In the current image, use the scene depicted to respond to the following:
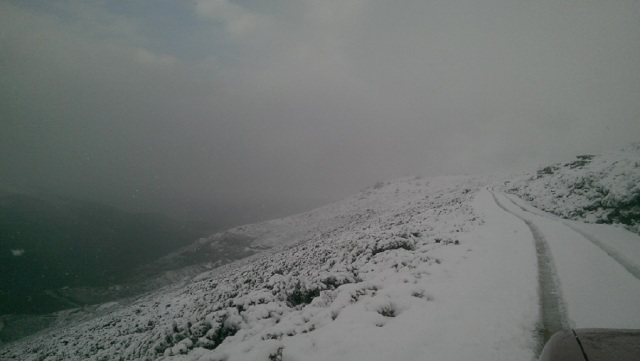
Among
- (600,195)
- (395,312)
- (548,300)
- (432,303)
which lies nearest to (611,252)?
(548,300)

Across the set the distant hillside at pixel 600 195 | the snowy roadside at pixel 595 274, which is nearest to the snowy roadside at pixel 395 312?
the snowy roadside at pixel 595 274

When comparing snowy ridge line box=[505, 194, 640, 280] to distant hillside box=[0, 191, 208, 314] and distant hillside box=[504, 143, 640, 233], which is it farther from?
distant hillside box=[0, 191, 208, 314]

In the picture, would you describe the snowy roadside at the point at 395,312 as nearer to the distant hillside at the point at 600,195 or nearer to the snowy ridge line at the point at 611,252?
the snowy ridge line at the point at 611,252

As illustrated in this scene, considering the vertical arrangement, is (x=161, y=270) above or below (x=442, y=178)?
below

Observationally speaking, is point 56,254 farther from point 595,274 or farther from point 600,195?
point 600,195

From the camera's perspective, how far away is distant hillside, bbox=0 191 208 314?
9950 cm

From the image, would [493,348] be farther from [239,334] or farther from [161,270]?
[161,270]

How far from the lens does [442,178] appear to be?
69.6 meters

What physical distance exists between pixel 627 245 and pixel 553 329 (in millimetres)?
8633

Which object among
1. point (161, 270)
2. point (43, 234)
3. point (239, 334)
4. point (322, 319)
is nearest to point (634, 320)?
point (322, 319)

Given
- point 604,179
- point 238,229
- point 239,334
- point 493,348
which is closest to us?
point 493,348

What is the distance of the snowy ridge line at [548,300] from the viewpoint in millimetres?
5263

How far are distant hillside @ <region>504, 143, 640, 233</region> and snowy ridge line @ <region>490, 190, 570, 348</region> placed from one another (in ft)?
21.6

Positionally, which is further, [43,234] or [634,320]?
[43,234]
